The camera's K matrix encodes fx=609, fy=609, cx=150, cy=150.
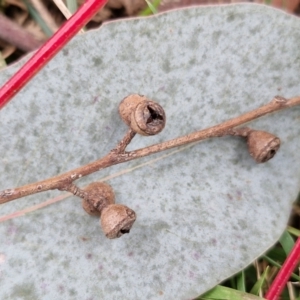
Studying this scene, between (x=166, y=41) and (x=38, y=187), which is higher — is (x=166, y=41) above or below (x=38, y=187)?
above

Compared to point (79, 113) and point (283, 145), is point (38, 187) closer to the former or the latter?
point (79, 113)

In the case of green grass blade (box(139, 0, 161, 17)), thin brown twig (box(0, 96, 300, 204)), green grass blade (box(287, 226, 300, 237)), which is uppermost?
green grass blade (box(139, 0, 161, 17))

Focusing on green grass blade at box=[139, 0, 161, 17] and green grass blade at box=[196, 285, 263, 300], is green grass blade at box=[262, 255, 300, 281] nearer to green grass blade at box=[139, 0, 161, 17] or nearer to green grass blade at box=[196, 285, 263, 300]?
green grass blade at box=[196, 285, 263, 300]

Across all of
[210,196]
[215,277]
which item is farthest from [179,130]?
[215,277]

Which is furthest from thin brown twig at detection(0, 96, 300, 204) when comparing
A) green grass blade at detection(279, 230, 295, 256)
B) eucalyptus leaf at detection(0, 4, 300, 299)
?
green grass blade at detection(279, 230, 295, 256)

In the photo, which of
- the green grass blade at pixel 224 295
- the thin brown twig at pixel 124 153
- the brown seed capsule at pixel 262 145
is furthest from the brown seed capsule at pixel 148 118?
the green grass blade at pixel 224 295

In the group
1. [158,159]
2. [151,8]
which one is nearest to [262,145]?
[158,159]
